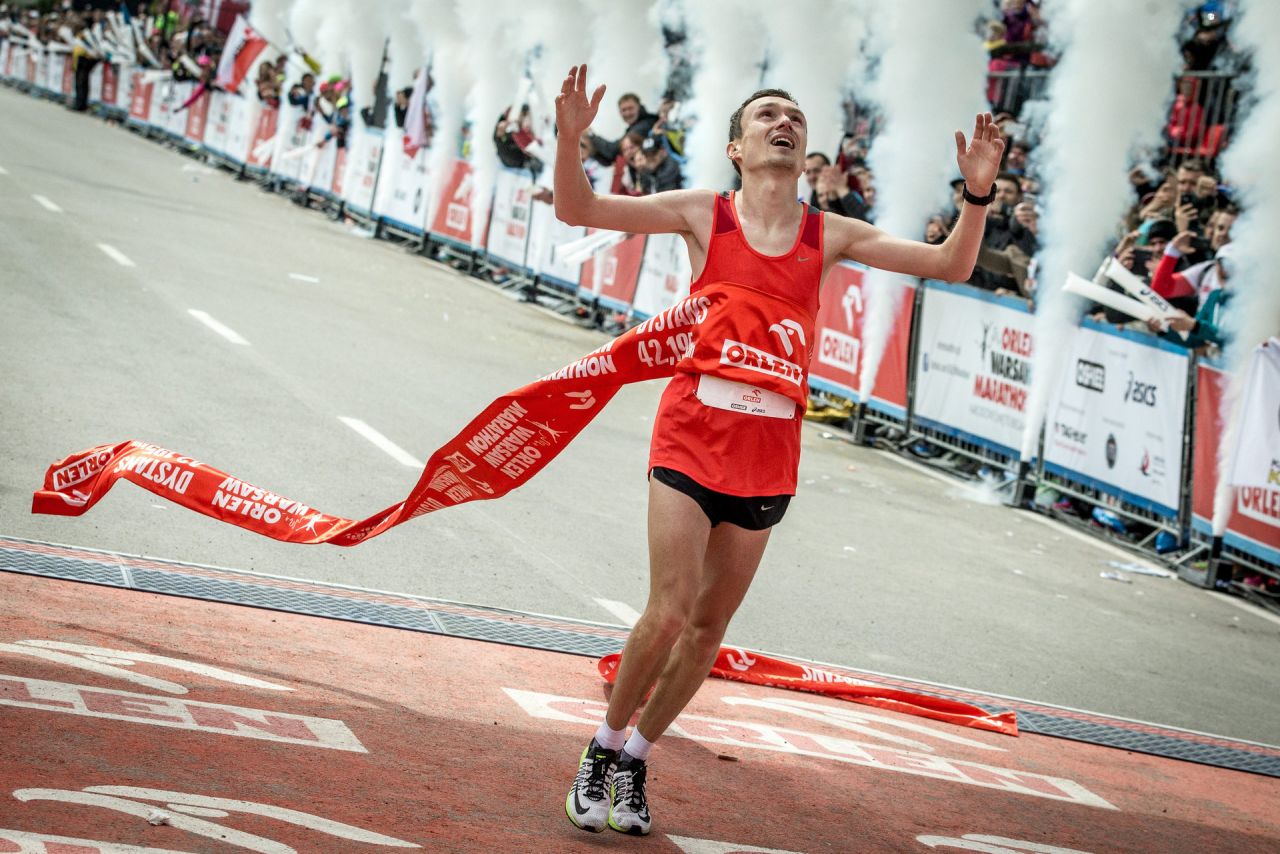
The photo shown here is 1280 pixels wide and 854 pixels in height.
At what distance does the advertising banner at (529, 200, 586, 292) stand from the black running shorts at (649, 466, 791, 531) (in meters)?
16.5

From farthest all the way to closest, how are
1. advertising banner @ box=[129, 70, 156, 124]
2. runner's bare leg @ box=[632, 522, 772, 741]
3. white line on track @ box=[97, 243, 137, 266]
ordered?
advertising banner @ box=[129, 70, 156, 124]
white line on track @ box=[97, 243, 137, 266]
runner's bare leg @ box=[632, 522, 772, 741]

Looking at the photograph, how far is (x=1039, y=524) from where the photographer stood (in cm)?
1287

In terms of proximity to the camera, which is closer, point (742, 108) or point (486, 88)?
point (742, 108)

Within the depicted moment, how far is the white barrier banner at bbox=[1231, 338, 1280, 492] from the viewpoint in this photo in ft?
35.7

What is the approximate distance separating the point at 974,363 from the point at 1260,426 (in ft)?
11.6

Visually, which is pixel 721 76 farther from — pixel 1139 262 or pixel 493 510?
pixel 493 510

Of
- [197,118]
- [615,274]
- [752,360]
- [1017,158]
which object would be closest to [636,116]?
[615,274]

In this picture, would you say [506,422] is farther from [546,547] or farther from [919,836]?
[546,547]

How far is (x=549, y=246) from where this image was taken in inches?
868

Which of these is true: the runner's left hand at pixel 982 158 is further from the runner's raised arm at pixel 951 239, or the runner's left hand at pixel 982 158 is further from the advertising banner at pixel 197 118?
the advertising banner at pixel 197 118

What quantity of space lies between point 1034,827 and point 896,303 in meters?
10.1

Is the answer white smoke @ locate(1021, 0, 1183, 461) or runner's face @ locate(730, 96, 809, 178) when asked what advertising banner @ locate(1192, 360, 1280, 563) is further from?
runner's face @ locate(730, 96, 809, 178)

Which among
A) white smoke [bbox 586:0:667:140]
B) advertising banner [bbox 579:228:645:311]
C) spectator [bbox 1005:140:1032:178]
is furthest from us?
white smoke [bbox 586:0:667:140]

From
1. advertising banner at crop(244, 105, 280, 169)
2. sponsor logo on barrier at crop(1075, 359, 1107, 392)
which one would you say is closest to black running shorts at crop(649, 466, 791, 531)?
sponsor logo on barrier at crop(1075, 359, 1107, 392)
